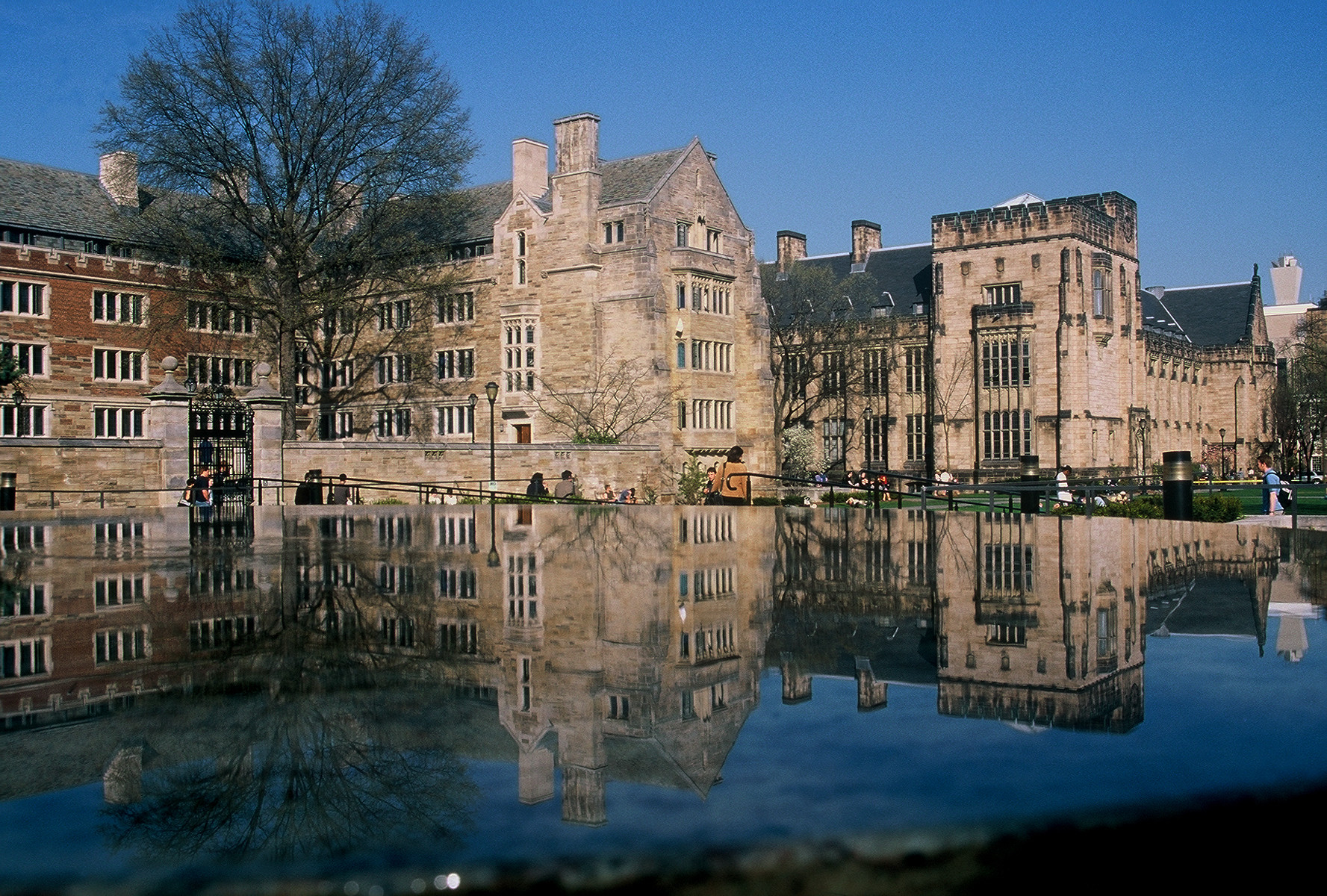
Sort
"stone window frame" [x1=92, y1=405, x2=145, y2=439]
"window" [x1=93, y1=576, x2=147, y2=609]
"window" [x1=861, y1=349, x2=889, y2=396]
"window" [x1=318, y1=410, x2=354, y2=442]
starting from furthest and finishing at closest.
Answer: "window" [x1=861, y1=349, x2=889, y2=396] < "window" [x1=318, y1=410, x2=354, y2=442] < "stone window frame" [x1=92, y1=405, x2=145, y2=439] < "window" [x1=93, y1=576, x2=147, y2=609]

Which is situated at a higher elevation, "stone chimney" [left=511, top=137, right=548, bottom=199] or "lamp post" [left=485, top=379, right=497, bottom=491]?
"stone chimney" [left=511, top=137, right=548, bottom=199]

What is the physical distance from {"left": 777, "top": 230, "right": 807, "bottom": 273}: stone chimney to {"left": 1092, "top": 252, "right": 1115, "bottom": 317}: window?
17673mm

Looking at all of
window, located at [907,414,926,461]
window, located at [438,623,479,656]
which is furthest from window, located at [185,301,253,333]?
window, located at [438,623,479,656]

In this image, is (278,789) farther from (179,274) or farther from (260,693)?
(179,274)

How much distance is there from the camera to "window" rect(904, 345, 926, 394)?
62562 millimetres

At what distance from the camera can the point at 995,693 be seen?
3461 mm

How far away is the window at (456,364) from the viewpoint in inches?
2061

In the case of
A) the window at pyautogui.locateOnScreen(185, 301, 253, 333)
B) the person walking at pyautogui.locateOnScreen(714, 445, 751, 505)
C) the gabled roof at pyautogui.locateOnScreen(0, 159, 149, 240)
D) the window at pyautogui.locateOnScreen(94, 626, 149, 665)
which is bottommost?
the window at pyautogui.locateOnScreen(94, 626, 149, 665)

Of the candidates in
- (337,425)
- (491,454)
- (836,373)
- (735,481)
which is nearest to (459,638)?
(735,481)

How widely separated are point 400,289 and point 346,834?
155 ft

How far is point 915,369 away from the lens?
207ft

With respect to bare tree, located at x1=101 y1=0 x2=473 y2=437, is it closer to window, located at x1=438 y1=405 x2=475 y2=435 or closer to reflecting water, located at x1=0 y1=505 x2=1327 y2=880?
window, located at x1=438 y1=405 x2=475 y2=435

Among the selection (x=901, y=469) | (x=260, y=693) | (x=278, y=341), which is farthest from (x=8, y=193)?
(x=260, y=693)

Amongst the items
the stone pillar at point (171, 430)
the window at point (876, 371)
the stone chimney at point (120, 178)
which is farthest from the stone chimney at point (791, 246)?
the stone pillar at point (171, 430)
